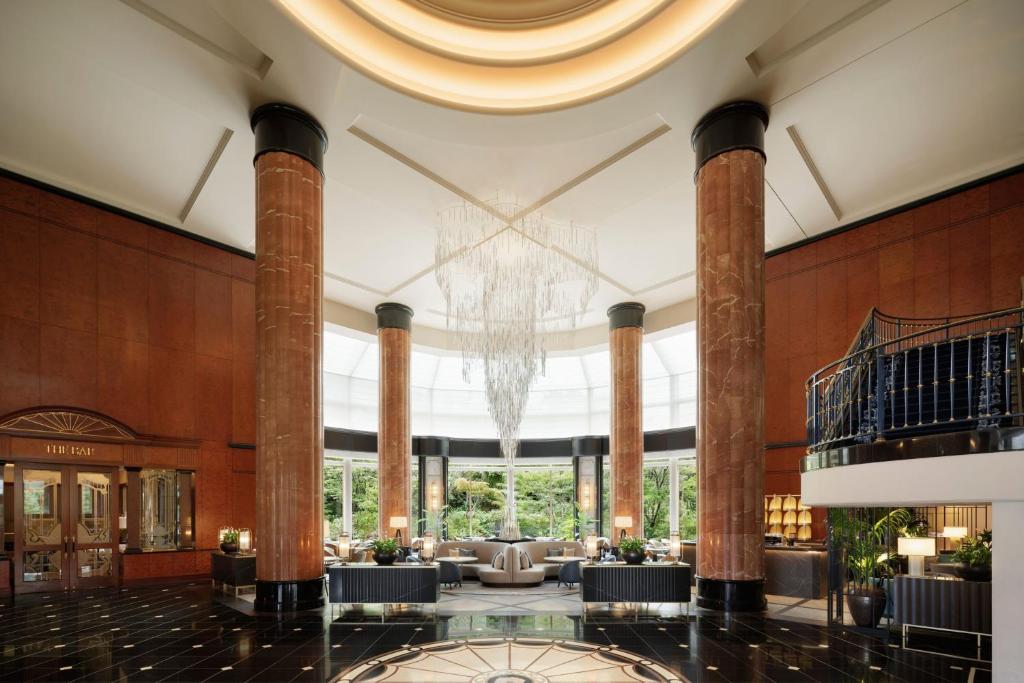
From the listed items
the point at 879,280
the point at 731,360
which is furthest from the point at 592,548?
the point at 879,280

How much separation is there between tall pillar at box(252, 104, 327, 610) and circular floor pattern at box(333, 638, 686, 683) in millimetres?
2399

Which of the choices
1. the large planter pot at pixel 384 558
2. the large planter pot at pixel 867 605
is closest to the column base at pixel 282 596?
the large planter pot at pixel 384 558

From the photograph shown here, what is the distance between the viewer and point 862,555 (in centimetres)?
723

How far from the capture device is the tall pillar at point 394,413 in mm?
15875

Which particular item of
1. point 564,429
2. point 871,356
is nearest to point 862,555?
point 871,356

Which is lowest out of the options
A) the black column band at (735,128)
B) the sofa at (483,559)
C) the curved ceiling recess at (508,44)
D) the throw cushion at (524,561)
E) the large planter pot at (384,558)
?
the sofa at (483,559)

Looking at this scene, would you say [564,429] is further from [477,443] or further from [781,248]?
[781,248]

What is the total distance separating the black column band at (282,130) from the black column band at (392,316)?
796cm

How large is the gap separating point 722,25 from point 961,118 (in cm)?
423

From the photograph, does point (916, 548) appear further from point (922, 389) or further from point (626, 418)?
point (626, 418)

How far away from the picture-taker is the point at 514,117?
883cm

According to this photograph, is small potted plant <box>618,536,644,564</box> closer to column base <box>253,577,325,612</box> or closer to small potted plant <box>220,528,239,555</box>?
column base <box>253,577,325,612</box>

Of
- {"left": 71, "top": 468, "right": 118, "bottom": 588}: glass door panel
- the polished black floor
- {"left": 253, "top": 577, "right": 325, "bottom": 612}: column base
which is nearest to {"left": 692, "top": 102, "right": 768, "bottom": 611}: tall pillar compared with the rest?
the polished black floor

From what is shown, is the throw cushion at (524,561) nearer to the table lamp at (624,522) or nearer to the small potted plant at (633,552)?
the table lamp at (624,522)
